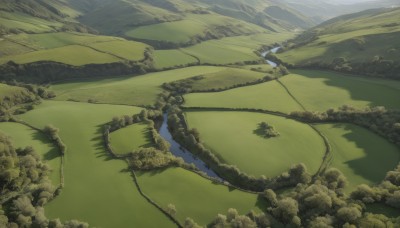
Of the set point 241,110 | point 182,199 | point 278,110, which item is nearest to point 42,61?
point 241,110

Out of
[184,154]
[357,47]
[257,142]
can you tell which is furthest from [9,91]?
[357,47]

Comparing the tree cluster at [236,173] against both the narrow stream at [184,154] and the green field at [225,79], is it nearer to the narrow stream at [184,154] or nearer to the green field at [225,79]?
the narrow stream at [184,154]

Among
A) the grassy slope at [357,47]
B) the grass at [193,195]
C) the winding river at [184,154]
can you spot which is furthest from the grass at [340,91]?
the grass at [193,195]

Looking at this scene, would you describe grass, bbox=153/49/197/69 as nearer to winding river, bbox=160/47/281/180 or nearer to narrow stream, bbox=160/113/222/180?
winding river, bbox=160/47/281/180

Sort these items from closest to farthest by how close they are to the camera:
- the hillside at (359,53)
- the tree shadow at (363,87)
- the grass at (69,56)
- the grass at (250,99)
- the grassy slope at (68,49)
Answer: the grass at (250,99)
the tree shadow at (363,87)
the hillside at (359,53)
the grass at (69,56)
the grassy slope at (68,49)

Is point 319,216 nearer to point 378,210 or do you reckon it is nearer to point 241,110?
point 378,210

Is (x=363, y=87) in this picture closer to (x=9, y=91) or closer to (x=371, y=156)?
(x=371, y=156)

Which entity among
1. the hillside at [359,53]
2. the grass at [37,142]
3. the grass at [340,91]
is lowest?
the grass at [37,142]
